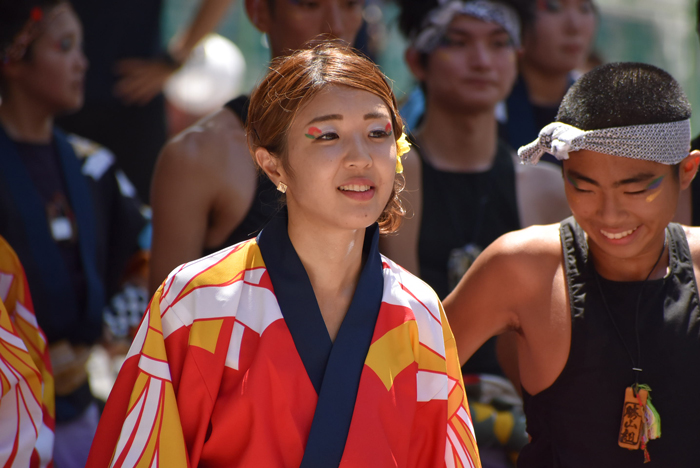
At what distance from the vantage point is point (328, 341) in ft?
5.09

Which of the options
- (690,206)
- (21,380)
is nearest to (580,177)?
(690,206)

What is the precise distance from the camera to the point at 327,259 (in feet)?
5.37

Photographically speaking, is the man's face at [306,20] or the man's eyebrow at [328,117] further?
the man's face at [306,20]

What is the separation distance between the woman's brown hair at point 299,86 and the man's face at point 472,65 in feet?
3.90

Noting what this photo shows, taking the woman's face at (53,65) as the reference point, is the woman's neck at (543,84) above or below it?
above

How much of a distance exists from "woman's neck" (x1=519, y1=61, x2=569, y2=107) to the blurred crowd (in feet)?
0.20

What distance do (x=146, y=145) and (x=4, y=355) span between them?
93.5 inches

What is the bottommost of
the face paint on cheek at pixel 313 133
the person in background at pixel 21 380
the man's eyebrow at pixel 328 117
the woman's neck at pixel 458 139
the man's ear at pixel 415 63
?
the person in background at pixel 21 380

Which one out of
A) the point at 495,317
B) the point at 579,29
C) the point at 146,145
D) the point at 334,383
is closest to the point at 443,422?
the point at 334,383

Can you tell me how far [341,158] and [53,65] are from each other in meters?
1.78

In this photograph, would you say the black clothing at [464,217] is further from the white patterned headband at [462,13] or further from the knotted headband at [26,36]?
the knotted headband at [26,36]

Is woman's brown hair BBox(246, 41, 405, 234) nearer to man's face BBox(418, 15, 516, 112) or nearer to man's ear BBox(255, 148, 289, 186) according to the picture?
man's ear BBox(255, 148, 289, 186)

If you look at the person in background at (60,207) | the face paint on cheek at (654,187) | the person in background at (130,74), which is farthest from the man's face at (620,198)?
the person in background at (130,74)

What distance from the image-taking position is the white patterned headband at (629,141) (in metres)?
1.68
